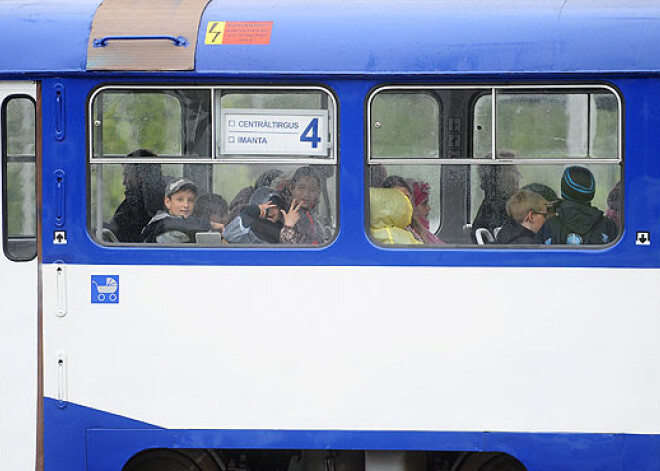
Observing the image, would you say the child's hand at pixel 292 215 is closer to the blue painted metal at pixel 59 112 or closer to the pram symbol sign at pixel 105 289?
the pram symbol sign at pixel 105 289

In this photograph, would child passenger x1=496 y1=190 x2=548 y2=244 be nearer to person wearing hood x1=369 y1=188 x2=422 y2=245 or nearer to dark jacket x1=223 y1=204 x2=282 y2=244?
person wearing hood x1=369 y1=188 x2=422 y2=245

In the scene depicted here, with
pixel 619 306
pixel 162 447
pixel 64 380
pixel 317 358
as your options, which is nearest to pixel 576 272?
pixel 619 306

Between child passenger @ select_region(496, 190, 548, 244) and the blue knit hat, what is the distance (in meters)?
0.14

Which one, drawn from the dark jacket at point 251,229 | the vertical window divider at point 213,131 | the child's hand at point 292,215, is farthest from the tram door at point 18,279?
the child's hand at point 292,215

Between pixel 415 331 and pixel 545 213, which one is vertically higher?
pixel 545 213

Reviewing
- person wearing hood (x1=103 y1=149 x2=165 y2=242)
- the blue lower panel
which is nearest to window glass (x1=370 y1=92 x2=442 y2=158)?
person wearing hood (x1=103 y1=149 x2=165 y2=242)

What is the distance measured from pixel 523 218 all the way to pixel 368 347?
3.45 ft

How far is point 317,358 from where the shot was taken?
4676mm

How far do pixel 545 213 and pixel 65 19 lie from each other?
2.74 metres

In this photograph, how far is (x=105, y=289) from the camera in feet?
15.5

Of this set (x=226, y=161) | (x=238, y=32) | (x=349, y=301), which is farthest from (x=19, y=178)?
(x=349, y=301)

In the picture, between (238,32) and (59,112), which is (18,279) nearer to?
(59,112)

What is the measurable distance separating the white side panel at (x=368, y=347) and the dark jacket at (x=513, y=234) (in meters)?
0.16

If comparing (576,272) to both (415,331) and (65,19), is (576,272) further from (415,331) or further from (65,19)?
(65,19)
